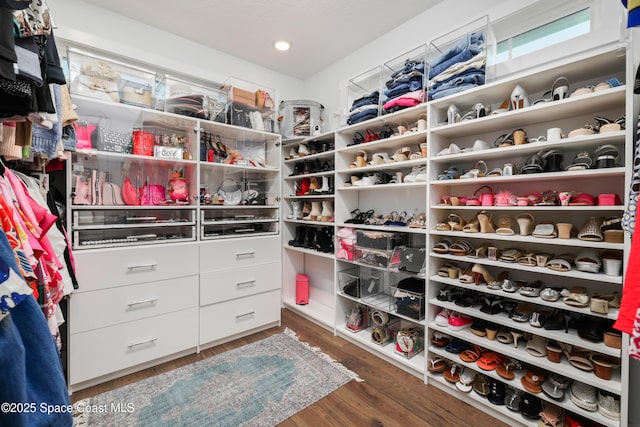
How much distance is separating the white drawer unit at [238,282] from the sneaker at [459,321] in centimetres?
159

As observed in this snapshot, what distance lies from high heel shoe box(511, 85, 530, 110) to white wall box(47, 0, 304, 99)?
2.50 m

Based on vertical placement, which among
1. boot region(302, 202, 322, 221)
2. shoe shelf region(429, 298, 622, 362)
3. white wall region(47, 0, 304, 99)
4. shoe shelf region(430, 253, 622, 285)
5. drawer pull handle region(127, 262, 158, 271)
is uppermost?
white wall region(47, 0, 304, 99)

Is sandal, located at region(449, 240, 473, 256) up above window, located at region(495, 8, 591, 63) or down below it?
below

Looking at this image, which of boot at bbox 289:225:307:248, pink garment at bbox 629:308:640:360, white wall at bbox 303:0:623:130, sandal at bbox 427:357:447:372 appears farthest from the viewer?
boot at bbox 289:225:307:248

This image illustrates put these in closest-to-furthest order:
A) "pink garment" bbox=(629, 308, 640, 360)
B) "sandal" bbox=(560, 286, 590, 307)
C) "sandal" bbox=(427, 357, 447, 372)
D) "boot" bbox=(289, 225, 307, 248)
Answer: "pink garment" bbox=(629, 308, 640, 360), "sandal" bbox=(560, 286, 590, 307), "sandal" bbox=(427, 357, 447, 372), "boot" bbox=(289, 225, 307, 248)

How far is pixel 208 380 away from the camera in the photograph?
192 centimetres

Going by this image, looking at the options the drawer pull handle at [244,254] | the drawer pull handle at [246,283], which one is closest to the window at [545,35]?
the drawer pull handle at [244,254]

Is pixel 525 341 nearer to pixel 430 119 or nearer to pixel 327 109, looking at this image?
pixel 430 119

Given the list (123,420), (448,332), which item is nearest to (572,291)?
(448,332)

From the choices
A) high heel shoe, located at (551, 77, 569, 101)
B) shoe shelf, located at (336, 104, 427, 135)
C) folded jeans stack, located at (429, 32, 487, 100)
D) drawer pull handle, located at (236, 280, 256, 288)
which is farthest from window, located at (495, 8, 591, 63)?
drawer pull handle, located at (236, 280, 256, 288)

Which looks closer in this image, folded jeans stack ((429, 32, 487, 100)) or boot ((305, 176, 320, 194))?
folded jeans stack ((429, 32, 487, 100))

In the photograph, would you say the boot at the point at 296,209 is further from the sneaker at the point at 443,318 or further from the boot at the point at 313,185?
the sneaker at the point at 443,318

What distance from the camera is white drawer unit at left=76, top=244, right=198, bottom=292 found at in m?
1.83

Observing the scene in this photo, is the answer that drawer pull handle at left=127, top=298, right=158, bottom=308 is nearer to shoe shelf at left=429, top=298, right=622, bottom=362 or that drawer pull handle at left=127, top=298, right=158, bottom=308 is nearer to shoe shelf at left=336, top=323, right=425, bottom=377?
shoe shelf at left=336, top=323, right=425, bottom=377
